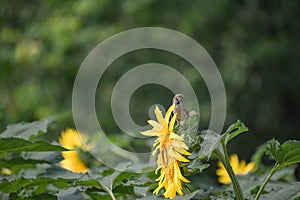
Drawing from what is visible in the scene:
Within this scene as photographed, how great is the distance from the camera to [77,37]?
4.76 metres

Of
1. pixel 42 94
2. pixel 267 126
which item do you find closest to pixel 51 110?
pixel 42 94

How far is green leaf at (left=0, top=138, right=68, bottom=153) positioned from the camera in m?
0.98

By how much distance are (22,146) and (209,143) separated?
1.06ft

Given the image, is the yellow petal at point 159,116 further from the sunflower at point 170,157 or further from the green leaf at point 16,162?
the green leaf at point 16,162

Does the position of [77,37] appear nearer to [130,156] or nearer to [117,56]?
[117,56]

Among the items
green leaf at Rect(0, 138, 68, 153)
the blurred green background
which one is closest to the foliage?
green leaf at Rect(0, 138, 68, 153)

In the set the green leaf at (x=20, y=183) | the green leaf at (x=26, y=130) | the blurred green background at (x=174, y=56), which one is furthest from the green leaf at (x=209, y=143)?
the blurred green background at (x=174, y=56)

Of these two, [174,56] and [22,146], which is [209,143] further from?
[174,56]

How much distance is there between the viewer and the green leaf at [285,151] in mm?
854

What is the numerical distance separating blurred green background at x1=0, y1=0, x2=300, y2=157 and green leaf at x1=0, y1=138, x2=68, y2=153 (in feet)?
11.6

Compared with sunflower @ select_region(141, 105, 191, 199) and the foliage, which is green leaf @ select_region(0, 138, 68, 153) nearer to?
the foliage

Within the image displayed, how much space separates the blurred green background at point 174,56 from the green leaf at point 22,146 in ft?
11.6

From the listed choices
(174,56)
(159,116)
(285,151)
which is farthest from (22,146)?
(174,56)

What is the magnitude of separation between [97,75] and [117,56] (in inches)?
9.2
